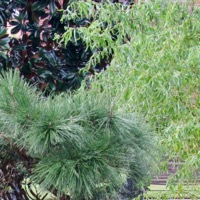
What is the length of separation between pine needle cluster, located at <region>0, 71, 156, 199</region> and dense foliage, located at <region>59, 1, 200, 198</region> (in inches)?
21.5

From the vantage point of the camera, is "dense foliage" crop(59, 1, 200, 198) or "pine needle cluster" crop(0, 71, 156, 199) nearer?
"pine needle cluster" crop(0, 71, 156, 199)

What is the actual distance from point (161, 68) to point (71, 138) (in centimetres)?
100

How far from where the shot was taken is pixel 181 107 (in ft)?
10.4

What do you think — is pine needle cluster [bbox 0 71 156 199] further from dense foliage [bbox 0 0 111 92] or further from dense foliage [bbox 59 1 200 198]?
dense foliage [bbox 0 0 111 92]

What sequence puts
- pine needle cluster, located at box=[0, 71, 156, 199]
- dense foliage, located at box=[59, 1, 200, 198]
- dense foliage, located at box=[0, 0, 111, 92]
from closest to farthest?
pine needle cluster, located at box=[0, 71, 156, 199], dense foliage, located at box=[59, 1, 200, 198], dense foliage, located at box=[0, 0, 111, 92]

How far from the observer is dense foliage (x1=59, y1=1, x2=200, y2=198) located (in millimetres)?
2990

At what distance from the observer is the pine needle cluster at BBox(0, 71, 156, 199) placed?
7.51 ft

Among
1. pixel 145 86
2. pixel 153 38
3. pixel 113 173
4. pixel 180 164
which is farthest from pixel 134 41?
pixel 113 173

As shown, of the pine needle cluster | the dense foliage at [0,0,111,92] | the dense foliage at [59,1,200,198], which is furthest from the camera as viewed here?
the dense foliage at [0,0,111,92]

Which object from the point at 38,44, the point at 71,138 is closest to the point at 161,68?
the point at 71,138

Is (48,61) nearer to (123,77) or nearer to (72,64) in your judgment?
(72,64)

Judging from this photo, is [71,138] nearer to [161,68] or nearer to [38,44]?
[161,68]

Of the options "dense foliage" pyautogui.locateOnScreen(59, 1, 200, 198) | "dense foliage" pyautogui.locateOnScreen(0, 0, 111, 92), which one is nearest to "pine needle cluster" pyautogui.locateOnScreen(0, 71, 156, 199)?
"dense foliage" pyautogui.locateOnScreen(59, 1, 200, 198)

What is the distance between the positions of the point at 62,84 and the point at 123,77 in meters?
0.95
